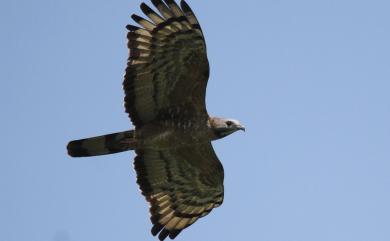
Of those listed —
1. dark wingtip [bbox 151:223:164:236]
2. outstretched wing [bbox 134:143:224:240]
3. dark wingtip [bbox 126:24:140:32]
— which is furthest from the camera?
outstretched wing [bbox 134:143:224:240]

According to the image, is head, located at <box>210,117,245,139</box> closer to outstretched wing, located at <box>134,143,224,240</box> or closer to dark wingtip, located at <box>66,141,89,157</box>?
outstretched wing, located at <box>134,143,224,240</box>

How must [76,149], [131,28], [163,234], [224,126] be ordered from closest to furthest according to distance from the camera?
1. [131,28]
2. [224,126]
3. [76,149]
4. [163,234]

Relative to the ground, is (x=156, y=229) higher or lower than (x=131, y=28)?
lower

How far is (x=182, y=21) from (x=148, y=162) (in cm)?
281

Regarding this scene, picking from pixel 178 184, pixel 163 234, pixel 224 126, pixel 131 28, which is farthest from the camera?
pixel 178 184

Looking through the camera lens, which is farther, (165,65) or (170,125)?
(170,125)

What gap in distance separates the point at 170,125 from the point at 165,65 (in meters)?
1.07

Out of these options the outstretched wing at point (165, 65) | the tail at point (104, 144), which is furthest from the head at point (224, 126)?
the tail at point (104, 144)

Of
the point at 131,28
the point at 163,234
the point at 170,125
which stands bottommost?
the point at 163,234

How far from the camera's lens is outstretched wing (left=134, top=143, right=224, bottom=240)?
1545 centimetres

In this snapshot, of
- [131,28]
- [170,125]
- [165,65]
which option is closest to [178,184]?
[170,125]

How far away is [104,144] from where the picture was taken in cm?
1477

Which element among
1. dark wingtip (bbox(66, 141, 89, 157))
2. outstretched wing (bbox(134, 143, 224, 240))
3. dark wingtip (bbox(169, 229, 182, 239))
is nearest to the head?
outstretched wing (bbox(134, 143, 224, 240))

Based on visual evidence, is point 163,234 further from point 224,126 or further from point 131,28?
point 131,28
